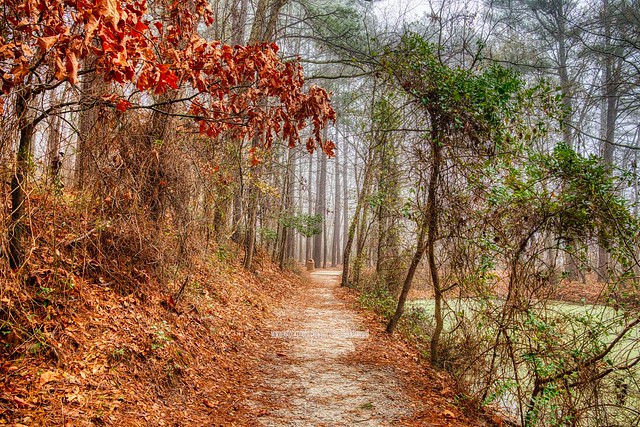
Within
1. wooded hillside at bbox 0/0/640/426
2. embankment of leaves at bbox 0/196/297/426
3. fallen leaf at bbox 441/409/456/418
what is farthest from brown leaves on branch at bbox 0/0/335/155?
fallen leaf at bbox 441/409/456/418

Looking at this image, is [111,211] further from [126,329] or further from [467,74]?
[467,74]

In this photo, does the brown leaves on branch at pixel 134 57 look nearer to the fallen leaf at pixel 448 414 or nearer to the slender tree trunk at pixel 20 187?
the slender tree trunk at pixel 20 187

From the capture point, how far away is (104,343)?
3.87 metres

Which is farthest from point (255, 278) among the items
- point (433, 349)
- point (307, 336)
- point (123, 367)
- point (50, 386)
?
point (50, 386)

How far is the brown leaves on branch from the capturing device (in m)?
2.06

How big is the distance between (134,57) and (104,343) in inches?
111

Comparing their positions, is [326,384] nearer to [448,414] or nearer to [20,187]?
[448,414]

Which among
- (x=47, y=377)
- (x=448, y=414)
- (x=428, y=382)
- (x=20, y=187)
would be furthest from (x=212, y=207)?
(x=448, y=414)

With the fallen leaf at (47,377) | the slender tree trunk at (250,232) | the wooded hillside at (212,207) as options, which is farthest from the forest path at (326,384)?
the slender tree trunk at (250,232)

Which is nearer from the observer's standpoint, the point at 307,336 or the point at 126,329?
the point at 126,329

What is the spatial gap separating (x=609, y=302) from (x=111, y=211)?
585cm

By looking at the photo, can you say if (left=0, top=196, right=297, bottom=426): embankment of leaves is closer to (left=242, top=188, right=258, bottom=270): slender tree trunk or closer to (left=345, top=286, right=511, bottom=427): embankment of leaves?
(left=345, top=286, right=511, bottom=427): embankment of leaves

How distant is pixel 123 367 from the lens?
3.83 metres

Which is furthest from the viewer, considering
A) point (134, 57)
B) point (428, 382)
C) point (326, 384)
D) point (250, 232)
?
point (250, 232)
